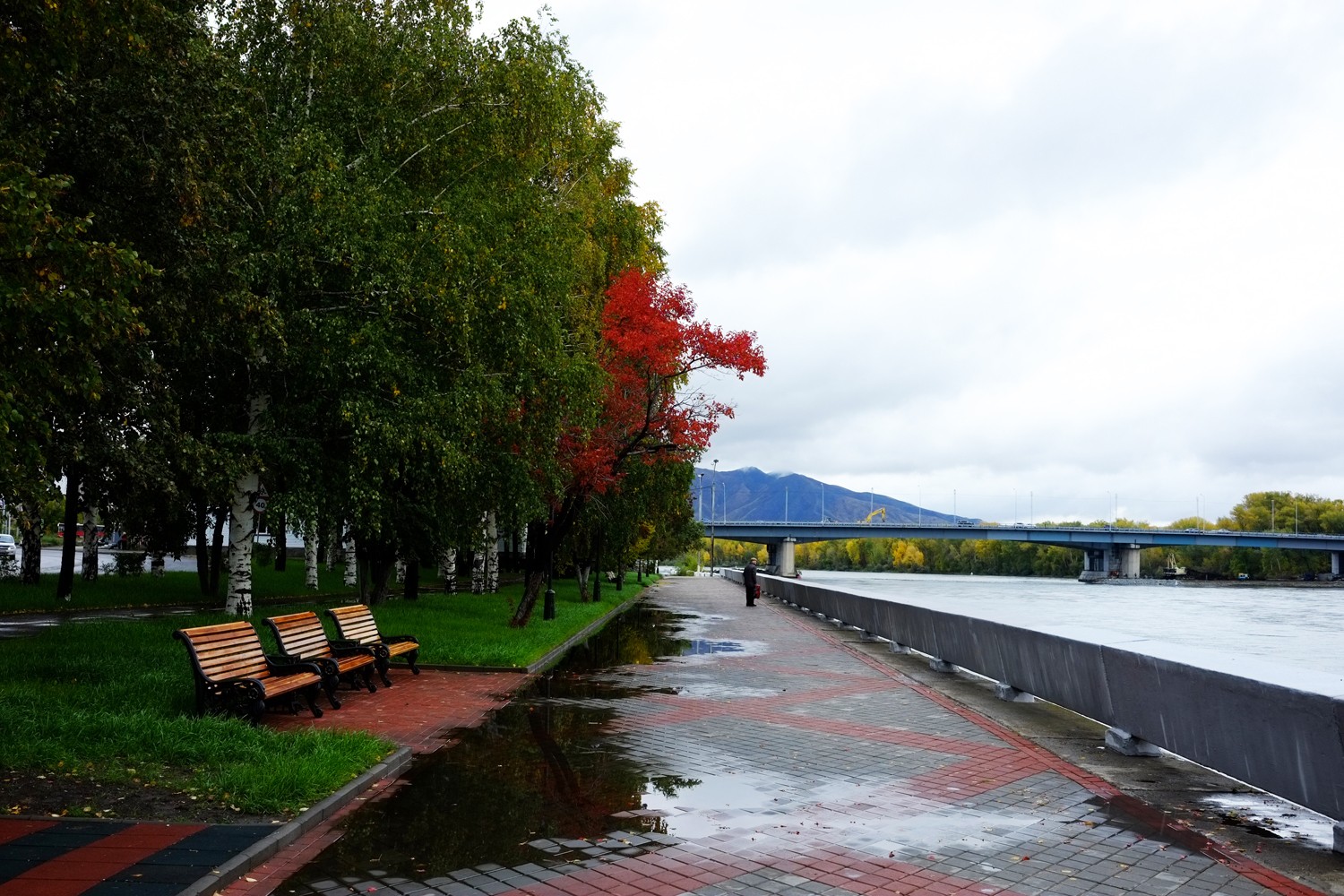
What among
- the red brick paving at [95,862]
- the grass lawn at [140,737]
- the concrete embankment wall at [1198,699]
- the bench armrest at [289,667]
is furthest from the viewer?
the bench armrest at [289,667]

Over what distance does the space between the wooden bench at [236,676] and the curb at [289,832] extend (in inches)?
71.7

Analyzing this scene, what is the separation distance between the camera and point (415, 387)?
16359 millimetres

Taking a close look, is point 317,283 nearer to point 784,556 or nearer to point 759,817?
point 759,817

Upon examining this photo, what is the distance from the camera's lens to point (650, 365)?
913 inches

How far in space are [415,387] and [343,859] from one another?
10923mm

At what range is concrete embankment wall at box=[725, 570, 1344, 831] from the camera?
6.95 m

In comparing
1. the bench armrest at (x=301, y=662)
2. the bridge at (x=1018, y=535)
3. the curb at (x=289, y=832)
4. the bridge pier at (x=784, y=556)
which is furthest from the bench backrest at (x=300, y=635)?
the bridge pier at (x=784, y=556)

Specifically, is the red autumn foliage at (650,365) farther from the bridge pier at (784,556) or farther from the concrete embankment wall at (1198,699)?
the bridge pier at (784,556)

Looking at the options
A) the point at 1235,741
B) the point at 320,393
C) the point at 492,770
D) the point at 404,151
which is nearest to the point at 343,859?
the point at 492,770

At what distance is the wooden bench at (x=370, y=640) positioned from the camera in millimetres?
13461

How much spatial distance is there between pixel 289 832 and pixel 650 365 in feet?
56.9

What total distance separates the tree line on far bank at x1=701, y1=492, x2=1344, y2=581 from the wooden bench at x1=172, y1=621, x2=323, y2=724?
11624 centimetres

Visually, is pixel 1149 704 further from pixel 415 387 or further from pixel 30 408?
pixel 415 387

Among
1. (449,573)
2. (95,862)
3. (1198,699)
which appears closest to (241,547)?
(95,862)
